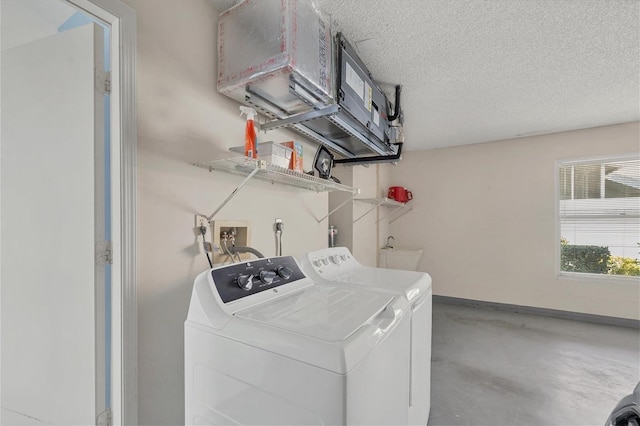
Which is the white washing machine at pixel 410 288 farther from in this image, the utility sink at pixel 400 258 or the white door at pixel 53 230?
the utility sink at pixel 400 258

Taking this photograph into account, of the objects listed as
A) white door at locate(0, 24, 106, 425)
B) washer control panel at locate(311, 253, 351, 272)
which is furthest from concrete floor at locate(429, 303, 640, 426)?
white door at locate(0, 24, 106, 425)

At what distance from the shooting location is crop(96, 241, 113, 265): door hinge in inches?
43.7

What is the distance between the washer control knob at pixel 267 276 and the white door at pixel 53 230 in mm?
657

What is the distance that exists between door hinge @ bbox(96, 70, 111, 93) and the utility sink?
3.57 m

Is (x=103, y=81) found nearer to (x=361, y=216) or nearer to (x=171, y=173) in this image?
(x=171, y=173)

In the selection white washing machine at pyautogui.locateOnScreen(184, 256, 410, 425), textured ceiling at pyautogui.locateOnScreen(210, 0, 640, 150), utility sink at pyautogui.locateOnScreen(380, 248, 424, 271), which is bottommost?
utility sink at pyautogui.locateOnScreen(380, 248, 424, 271)

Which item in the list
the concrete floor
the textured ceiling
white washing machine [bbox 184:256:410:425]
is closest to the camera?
white washing machine [bbox 184:256:410:425]

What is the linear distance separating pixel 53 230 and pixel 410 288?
5.51 ft

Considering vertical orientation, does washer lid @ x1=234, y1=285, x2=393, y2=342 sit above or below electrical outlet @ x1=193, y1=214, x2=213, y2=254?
below

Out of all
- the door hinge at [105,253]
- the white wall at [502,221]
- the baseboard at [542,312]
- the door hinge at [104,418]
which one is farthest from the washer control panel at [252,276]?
the baseboard at [542,312]

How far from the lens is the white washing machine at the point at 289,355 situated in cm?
72

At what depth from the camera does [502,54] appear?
186cm

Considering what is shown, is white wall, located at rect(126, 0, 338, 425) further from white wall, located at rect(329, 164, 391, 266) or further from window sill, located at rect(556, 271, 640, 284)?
window sill, located at rect(556, 271, 640, 284)

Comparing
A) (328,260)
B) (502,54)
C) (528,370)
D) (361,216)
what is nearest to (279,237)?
(328,260)
